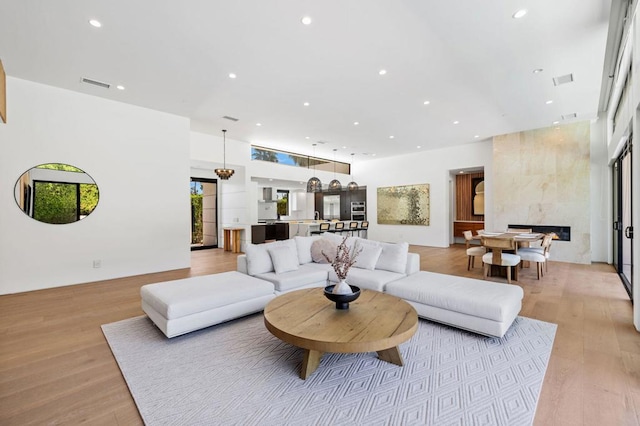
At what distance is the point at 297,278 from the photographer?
386 centimetres

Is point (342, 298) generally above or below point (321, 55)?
below

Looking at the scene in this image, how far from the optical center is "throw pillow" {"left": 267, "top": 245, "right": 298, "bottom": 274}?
407cm

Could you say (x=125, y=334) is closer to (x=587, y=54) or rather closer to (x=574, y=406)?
(x=574, y=406)

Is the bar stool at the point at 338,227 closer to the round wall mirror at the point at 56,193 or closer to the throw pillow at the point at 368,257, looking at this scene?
the throw pillow at the point at 368,257

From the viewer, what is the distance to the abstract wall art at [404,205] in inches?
411

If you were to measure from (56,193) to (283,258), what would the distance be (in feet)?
14.0

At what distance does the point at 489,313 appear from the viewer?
276cm

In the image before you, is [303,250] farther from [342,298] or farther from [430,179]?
[430,179]

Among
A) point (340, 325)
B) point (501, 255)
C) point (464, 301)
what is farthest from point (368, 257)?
point (501, 255)

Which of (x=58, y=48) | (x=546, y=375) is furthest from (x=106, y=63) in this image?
(x=546, y=375)

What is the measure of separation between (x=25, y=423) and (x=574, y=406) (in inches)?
139

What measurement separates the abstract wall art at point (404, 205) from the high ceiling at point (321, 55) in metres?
4.19

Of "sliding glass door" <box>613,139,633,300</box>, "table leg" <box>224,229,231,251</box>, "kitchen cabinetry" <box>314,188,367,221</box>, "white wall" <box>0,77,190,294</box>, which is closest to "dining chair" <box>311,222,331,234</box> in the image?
"table leg" <box>224,229,231,251</box>

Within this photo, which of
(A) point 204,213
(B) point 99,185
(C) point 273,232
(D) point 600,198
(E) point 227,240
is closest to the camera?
(B) point 99,185
